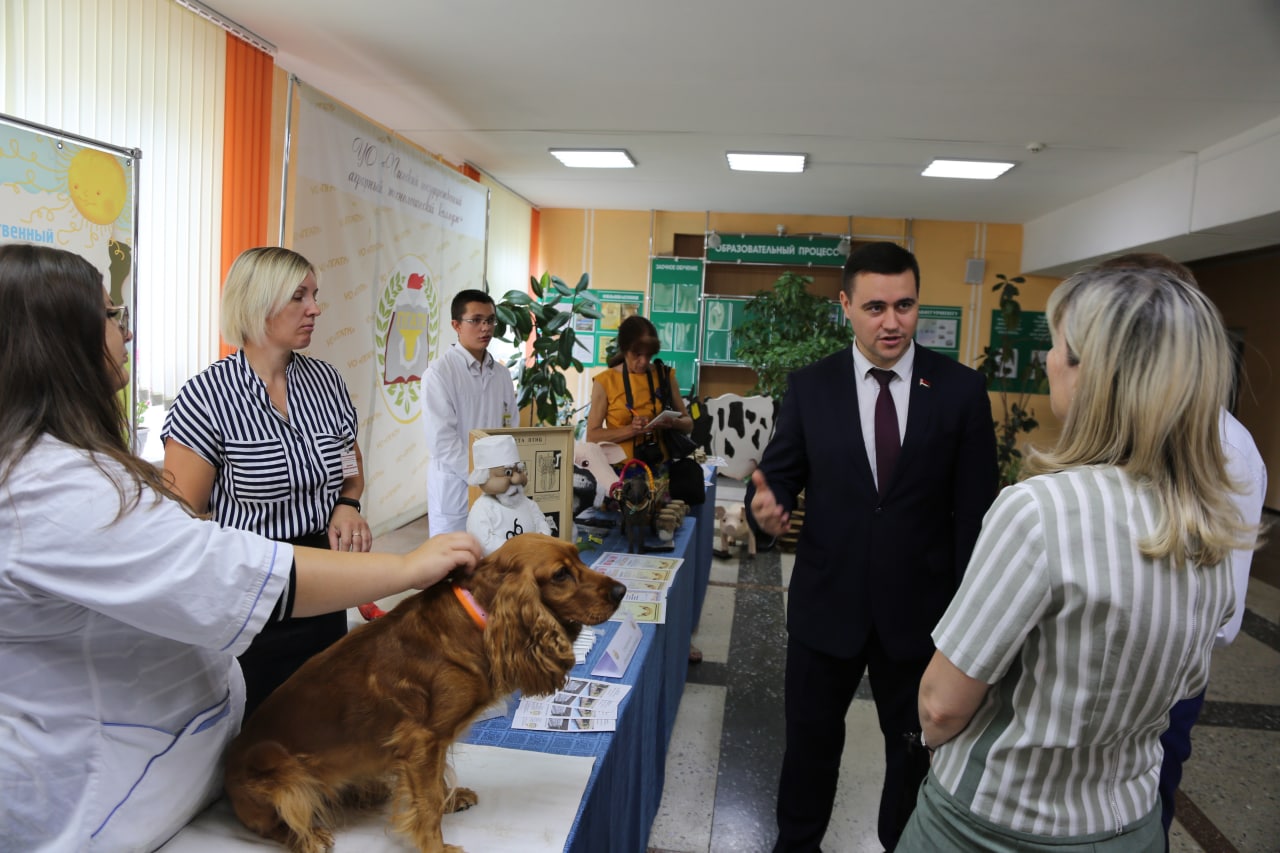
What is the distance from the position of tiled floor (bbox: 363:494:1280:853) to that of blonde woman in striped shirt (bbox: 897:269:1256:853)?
1.74m

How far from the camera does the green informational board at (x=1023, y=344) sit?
10195 mm

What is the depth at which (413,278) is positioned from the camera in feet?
19.1

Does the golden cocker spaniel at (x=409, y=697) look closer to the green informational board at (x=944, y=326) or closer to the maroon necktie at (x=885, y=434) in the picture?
the maroon necktie at (x=885, y=434)

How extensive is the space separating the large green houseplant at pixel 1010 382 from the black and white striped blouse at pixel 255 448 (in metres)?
8.69

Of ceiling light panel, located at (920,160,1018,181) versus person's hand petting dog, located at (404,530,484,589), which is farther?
ceiling light panel, located at (920,160,1018,181)

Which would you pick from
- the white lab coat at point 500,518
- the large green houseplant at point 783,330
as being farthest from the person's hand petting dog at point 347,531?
the large green houseplant at point 783,330

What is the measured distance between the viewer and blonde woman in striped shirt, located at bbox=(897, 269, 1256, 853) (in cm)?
96

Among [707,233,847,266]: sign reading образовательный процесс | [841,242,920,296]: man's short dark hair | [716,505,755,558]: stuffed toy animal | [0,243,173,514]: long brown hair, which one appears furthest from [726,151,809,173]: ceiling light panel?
[0,243,173,514]: long brown hair

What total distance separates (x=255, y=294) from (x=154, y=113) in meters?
3.23

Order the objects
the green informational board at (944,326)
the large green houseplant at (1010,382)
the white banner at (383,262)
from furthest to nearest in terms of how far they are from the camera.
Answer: the green informational board at (944,326) < the large green houseplant at (1010,382) < the white banner at (383,262)

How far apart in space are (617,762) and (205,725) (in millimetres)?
843

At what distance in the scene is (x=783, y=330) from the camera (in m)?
9.34

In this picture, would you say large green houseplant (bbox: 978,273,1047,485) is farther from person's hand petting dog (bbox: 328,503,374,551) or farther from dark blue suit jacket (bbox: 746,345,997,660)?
person's hand petting dog (bbox: 328,503,374,551)

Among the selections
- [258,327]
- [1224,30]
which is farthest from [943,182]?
[258,327]
